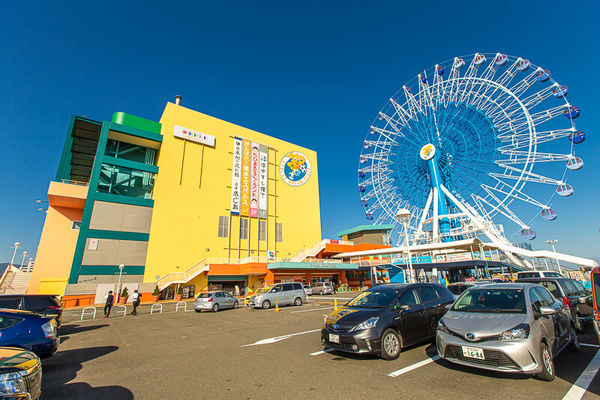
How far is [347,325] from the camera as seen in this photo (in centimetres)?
629

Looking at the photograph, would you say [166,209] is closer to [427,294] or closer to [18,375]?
[427,294]

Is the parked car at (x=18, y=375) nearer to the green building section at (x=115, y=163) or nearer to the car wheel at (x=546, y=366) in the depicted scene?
the car wheel at (x=546, y=366)

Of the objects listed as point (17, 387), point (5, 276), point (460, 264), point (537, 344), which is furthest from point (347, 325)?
point (5, 276)

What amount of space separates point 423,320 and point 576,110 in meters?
32.0

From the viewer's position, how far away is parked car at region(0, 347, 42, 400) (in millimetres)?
→ 3078

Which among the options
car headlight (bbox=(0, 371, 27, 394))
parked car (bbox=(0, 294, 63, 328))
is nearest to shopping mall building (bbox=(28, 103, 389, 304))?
parked car (bbox=(0, 294, 63, 328))

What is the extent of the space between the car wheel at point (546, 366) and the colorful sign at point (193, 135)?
3903 centimetres

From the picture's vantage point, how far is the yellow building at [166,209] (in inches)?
1166

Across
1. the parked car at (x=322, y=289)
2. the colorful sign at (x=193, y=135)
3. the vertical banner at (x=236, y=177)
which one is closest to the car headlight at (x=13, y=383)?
the parked car at (x=322, y=289)

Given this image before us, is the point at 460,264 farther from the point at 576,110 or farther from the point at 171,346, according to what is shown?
the point at 171,346

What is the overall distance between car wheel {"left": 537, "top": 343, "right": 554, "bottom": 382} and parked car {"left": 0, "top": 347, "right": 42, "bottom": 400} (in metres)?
7.37

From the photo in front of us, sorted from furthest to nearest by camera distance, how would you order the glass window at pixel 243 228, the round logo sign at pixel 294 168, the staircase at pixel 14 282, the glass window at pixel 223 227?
the round logo sign at pixel 294 168, the glass window at pixel 243 228, the glass window at pixel 223 227, the staircase at pixel 14 282

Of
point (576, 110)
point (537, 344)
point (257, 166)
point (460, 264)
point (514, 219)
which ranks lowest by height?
point (537, 344)

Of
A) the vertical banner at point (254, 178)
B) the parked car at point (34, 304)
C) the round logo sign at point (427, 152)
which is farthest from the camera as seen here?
the vertical banner at point (254, 178)
